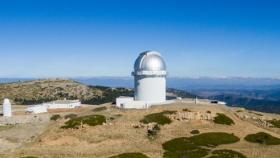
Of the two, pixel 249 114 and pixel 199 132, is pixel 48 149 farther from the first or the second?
pixel 249 114

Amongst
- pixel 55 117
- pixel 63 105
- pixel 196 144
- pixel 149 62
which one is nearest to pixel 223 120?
pixel 196 144

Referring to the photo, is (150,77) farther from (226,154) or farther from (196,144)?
(226,154)

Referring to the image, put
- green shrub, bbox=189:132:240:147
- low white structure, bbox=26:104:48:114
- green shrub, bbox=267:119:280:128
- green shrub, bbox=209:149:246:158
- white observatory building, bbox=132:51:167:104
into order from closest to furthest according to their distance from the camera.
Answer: green shrub, bbox=209:149:246:158 < green shrub, bbox=189:132:240:147 < green shrub, bbox=267:119:280:128 < white observatory building, bbox=132:51:167:104 < low white structure, bbox=26:104:48:114

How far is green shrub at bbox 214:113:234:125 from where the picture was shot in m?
64.3

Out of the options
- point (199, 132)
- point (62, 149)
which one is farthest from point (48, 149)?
point (199, 132)

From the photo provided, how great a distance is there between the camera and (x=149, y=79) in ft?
258

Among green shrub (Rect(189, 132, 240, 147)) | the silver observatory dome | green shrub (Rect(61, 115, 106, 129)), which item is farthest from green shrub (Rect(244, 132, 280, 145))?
the silver observatory dome

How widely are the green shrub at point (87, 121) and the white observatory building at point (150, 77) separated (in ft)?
52.3

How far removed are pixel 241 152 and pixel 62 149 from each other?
2282 centimetres

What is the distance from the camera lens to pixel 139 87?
7988 centimetres

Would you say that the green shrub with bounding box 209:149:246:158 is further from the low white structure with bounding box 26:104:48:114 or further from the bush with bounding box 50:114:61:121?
the low white structure with bounding box 26:104:48:114

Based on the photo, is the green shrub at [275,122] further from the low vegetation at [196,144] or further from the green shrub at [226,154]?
the green shrub at [226,154]

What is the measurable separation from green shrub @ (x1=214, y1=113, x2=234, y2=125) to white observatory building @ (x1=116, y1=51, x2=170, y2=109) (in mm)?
15247

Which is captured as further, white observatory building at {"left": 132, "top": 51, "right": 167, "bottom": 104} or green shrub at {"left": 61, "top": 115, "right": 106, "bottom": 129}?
white observatory building at {"left": 132, "top": 51, "right": 167, "bottom": 104}
